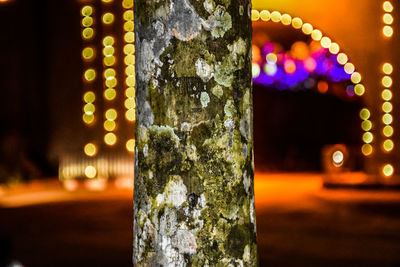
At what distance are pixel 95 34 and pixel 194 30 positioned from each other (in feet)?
39.3

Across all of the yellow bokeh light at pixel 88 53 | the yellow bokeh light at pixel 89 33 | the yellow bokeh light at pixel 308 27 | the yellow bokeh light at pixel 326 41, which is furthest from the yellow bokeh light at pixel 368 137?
the yellow bokeh light at pixel 89 33

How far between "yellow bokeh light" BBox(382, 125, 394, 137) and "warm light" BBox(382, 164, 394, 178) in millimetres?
654

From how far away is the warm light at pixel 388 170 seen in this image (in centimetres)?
1135

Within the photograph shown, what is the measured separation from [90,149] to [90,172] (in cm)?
57

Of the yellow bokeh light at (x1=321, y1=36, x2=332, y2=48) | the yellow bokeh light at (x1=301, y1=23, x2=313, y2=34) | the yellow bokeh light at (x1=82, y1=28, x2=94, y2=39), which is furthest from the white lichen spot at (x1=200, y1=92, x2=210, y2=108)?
the yellow bokeh light at (x1=82, y1=28, x2=94, y2=39)

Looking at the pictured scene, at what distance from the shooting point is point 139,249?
1.51m

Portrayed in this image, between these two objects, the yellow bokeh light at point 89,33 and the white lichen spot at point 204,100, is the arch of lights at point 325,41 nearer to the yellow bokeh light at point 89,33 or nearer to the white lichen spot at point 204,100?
the yellow bokeh light at point 89,33

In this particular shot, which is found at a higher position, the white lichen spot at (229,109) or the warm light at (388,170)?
the white lichen spot at (229,109)

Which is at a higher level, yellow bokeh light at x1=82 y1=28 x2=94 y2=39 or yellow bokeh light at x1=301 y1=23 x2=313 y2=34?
yellow bokeh light at x1=82 y1=28 x2=94 y2=39

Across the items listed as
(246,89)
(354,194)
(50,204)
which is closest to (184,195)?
(246,89)

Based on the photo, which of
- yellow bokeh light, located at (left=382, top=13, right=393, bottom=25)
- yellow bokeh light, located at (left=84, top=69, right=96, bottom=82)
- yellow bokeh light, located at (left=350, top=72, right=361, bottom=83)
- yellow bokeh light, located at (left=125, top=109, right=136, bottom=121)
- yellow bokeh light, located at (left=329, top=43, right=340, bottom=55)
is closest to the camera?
yellow bokeh light, located at (left=329, top=43, right=340, bottom=55)

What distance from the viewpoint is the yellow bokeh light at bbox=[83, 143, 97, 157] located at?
13.0m

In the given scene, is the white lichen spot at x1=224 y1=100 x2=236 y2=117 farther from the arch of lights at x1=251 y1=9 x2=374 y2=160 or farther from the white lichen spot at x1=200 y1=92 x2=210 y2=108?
the arch of lights at x1=251 y1=9 x2=374 y2=160

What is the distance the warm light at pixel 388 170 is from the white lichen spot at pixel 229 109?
10643 mm
